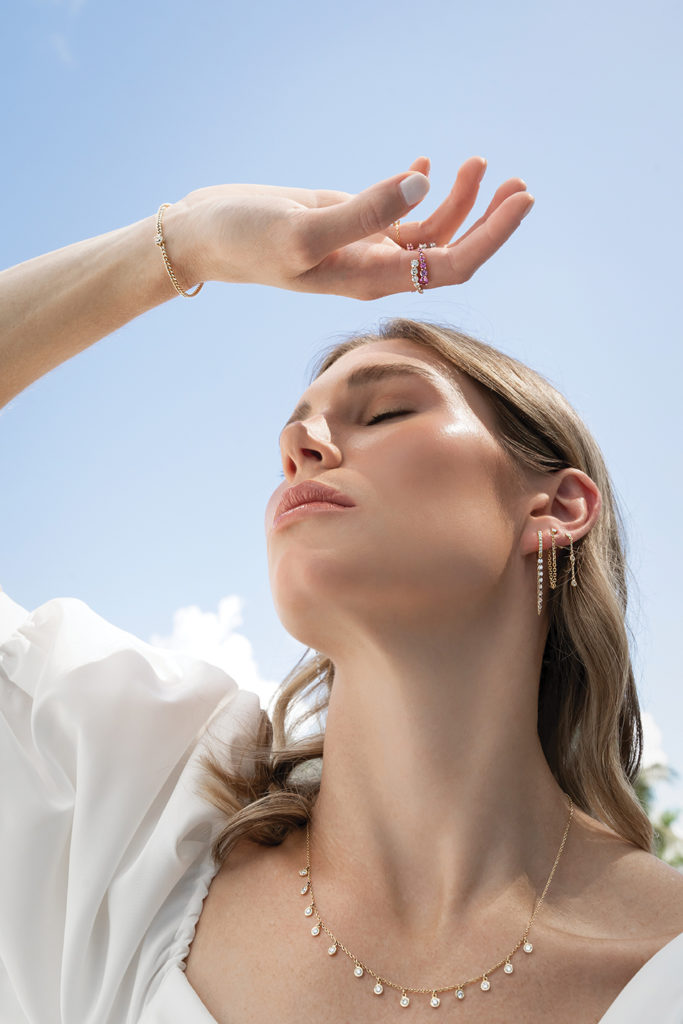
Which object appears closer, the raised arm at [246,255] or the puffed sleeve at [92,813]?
the raised arm at [246,255]

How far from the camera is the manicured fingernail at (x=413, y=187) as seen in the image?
178cm

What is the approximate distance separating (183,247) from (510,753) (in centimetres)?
143

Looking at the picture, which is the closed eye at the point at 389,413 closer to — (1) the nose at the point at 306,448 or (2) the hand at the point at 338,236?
(1) the nose at the point at 306,448

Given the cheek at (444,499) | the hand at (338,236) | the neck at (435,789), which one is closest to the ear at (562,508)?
the cheek at (444,499)

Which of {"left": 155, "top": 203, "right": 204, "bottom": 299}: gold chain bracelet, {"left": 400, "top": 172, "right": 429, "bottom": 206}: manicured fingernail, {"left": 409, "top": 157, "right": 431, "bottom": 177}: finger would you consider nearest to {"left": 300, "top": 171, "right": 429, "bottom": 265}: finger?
{"left": 400, "top": 172, "right": 429, "bottom": 206}: manicured fingernail

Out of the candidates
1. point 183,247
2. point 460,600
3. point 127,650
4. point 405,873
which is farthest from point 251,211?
point 405,873

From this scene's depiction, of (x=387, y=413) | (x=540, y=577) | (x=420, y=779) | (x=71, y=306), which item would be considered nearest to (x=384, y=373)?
(x=387, y=413)

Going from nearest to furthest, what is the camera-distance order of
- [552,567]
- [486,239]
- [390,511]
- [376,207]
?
[376,207] → [486,239] → [390,511] → [552,567]

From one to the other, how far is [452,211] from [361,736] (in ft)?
4.03

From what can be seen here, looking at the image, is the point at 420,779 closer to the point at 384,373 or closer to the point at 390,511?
the point at 390,511

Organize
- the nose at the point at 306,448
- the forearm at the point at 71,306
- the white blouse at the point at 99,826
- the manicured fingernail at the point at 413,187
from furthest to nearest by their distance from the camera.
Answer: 1. the forearm at the point at 71,306
2. the nose at the point at 306,448
3. the white blouse at the point at 99,826
4. the manicured fingernail at the point at 413,187

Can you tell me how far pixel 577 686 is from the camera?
2.62 metres

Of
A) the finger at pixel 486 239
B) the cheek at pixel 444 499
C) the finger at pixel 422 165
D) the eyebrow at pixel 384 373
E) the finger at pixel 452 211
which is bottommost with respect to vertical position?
the cheek at pixel 444 499

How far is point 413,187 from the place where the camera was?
1791mm
